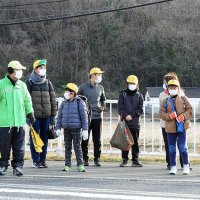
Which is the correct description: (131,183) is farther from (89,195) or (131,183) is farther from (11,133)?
(11,133)

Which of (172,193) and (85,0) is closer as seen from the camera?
(172,193)

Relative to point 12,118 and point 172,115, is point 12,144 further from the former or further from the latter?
point 172,115

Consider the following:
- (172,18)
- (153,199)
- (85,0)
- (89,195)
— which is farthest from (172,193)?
(172,18)

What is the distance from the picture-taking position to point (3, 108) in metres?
9.36

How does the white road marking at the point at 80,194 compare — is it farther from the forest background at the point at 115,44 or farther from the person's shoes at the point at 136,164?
the forest background at the point at 115,44

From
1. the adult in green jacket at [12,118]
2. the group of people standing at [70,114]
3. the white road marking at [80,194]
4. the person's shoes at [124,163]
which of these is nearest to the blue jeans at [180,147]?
the group of people standing at [70,114]

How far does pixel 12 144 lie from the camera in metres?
9.51

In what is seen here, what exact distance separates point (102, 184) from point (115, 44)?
61.0 meters

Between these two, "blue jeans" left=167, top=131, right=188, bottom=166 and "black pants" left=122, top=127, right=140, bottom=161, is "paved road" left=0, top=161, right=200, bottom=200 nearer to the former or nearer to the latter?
"blue jeans" left=167, top=131, right=188, bottom=166

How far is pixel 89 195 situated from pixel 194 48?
206ft

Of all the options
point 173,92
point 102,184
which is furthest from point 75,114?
point 102,184

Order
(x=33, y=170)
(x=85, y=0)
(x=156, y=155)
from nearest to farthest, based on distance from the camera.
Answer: (x=33, y=170) → (x=156, y=155) → (x=85, y=0)

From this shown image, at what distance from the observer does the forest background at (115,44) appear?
64938mm

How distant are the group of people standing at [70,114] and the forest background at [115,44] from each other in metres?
52.6
